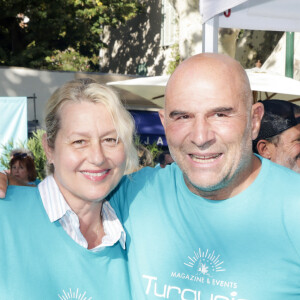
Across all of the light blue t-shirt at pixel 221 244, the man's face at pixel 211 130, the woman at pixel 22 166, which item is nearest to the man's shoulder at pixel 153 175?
the light blue t-shirt at pixel 221 244

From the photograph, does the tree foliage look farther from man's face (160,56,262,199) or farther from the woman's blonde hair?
man's face (160,56,262,199)

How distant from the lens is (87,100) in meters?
2.24

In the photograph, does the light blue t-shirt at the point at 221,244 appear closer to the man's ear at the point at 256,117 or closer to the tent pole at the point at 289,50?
the man's ear at the point at 256,117

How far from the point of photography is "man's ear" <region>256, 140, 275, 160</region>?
3375mm

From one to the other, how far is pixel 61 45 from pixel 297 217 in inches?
744

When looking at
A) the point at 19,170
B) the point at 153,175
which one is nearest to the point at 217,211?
the point at 153,175

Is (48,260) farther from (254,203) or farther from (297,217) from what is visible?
(297,217)

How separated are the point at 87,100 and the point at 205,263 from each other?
0.90 m

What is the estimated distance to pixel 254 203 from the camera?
83.7 inches

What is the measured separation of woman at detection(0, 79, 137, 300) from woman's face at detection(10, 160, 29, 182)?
15.4 feet

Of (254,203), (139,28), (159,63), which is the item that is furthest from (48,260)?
(139,28)

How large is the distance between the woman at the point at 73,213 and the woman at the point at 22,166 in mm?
4693

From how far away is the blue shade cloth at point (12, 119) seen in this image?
770 cm

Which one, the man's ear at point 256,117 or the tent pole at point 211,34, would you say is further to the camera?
the tent pole at point 211,34
